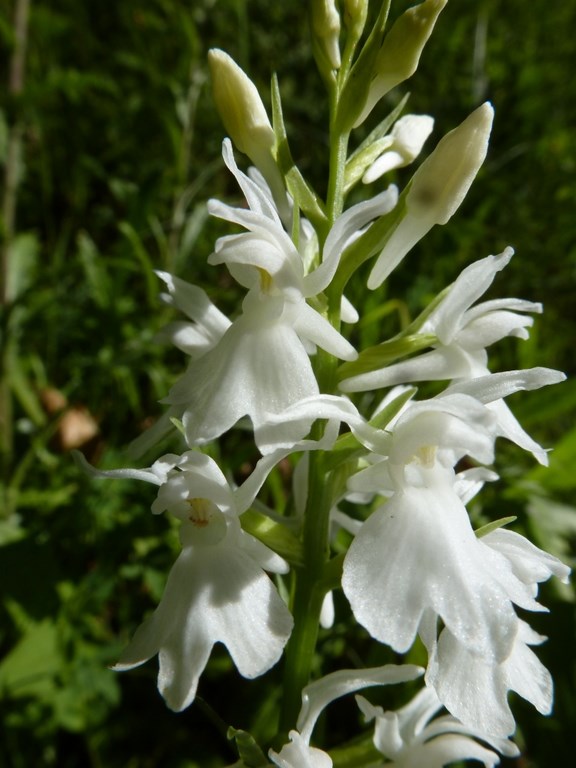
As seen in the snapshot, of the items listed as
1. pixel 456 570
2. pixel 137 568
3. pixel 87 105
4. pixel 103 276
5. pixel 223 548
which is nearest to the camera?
pixel 456 570

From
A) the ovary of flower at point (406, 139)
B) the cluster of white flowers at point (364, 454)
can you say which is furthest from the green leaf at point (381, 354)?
the ovary of flower at point (406, 139)

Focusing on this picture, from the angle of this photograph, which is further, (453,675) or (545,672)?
(545,672)

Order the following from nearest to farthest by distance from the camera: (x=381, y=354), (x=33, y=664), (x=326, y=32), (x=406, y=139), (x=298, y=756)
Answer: (x=298, y=756) → (x=381, y=354) → (x=326, y=32) → (x=406, y=139) → (x=33, y=664)

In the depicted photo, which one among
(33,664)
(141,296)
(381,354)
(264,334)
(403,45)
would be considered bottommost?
(33,664)

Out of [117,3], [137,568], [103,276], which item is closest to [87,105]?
[117,3]

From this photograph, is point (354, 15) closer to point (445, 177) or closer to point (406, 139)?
point (406, 139)

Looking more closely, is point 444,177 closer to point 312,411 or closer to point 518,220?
point 312,411

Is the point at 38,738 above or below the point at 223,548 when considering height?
A: below

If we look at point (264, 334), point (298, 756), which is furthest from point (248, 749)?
point (264, 334)
